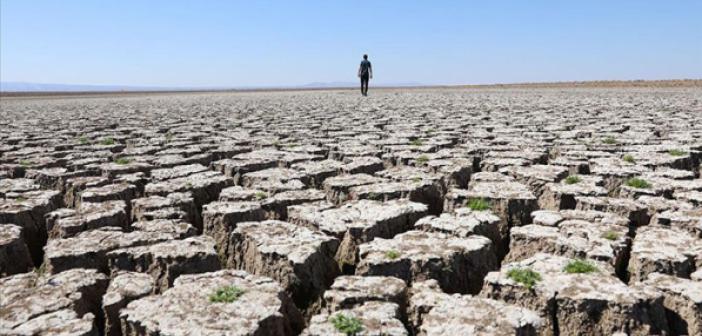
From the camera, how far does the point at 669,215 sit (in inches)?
110

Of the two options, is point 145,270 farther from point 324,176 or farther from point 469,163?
point 469,163

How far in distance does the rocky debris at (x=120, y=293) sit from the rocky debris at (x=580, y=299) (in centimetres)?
130

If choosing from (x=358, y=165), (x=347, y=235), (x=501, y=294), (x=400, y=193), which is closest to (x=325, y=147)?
(x=358, y=165)

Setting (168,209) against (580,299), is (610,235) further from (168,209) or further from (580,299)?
(168,209)

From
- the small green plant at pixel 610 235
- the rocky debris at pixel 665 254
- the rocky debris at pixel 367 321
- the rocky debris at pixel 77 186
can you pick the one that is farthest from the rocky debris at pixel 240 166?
the rocky debris at pixel 665 254

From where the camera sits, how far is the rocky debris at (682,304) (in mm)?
1848

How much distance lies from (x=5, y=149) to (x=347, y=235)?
5.04 metres

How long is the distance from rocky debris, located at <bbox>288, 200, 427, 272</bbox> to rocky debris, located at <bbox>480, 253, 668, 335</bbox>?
75cm

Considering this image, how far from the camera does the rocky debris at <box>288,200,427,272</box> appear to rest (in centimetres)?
267

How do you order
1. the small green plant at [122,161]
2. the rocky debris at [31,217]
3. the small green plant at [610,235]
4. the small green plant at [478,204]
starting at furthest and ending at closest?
the small green plant at [122,161], the small green plant at [478,204], the rocky debris at [31,217], the small green plant at [610,235]

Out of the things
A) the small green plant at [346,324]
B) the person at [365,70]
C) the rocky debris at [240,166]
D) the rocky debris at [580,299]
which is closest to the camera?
the small green plant at [346,324]

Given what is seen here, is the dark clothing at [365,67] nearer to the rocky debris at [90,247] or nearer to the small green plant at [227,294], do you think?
the rocky debris at [90,247]

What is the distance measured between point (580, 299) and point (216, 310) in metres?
1.24

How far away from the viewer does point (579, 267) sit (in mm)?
2119
